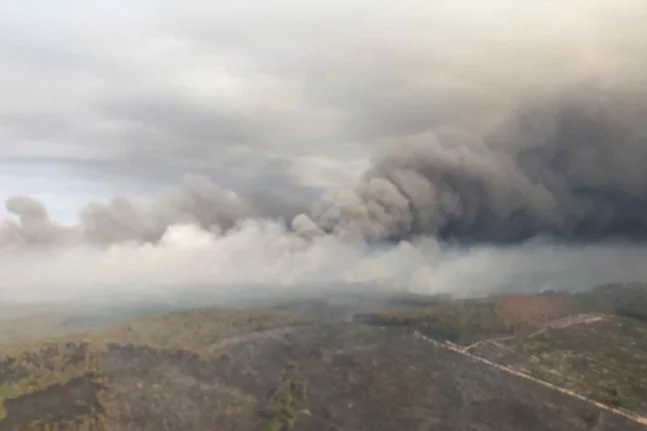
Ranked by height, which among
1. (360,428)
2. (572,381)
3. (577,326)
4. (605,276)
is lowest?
(360,428)

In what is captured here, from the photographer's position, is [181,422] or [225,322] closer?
[181,422]

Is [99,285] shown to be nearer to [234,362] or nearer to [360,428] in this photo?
[234,362]

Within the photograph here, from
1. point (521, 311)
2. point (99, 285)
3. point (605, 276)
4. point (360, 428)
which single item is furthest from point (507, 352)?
point (99, 285)

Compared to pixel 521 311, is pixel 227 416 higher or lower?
lower

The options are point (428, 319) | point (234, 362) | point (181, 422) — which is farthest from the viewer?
point (428, 319)

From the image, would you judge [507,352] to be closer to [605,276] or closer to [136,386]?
[605,276]

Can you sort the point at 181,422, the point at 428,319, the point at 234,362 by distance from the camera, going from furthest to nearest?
the point at 428,319 < the point at 234,362 < the point at 181,422
